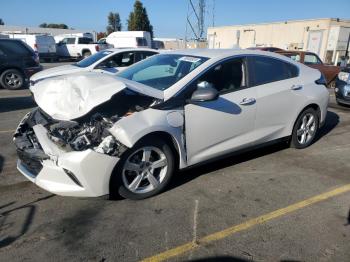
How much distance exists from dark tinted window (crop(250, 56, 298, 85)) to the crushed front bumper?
94.3 inches

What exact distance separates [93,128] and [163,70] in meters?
1.53

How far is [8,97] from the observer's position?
10.4 meters

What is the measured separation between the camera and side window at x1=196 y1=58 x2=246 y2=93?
172 inches

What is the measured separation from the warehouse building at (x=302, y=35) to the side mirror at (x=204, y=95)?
21.4 metres

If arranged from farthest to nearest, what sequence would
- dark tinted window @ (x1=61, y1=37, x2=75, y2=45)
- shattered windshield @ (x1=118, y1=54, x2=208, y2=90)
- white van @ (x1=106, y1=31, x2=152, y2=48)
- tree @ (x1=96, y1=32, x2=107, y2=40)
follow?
tree @ (x1=96, y1=32, x2=107, y2=40) < dark tinted window @ (x1=61, y1=37, x2=75, y2=45) < white van @ (x1=106, y1=31, x2=152, y2=48) < shattered windshield @ (x1=118, y1=54, x2=208, y2=90)

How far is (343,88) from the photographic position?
32.0 ft

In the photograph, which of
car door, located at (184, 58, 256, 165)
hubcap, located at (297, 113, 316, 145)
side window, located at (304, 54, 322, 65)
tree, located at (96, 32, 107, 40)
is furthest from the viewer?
tree, located at (96, 32, 107, 40)

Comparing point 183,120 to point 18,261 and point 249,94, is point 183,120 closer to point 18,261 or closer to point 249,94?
point 249,94

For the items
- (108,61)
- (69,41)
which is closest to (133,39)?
(69,41)

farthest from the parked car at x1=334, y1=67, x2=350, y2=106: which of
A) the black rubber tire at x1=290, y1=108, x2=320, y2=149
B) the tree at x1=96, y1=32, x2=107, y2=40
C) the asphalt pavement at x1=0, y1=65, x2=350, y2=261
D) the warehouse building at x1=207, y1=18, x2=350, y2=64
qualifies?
the tree at x1=96, y1=32, x2=107, y2=40

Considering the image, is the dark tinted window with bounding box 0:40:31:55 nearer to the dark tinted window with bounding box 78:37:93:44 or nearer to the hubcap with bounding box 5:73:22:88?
the hubcap with bounding box 5:73:22:88

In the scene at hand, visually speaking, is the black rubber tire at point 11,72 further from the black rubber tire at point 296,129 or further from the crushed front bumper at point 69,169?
the black rubber tire at point 296,129

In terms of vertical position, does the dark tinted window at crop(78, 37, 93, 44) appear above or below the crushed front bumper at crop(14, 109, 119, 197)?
below

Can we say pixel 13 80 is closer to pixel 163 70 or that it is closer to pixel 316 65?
pixel 163 70
